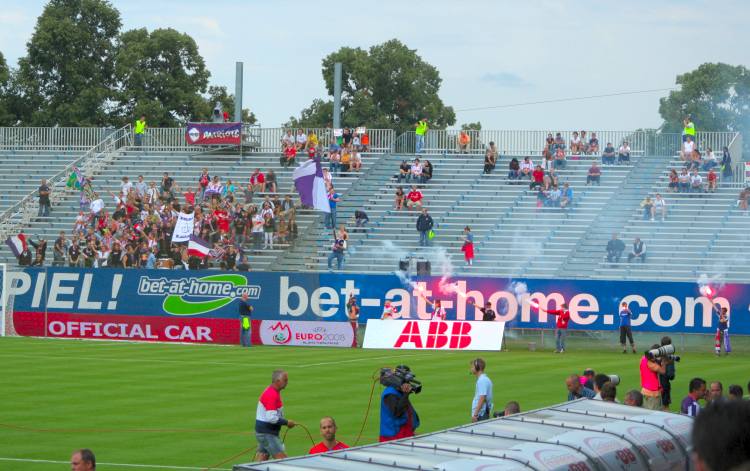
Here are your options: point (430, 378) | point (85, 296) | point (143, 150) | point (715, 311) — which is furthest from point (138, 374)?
point (143, 150)

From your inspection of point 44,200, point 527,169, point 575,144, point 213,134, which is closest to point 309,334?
point 527,169

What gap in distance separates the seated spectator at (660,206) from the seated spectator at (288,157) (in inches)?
729

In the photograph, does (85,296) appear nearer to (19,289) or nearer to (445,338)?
(19,289)

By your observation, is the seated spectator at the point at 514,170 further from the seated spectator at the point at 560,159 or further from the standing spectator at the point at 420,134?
the standing spectator at the point at 420,134

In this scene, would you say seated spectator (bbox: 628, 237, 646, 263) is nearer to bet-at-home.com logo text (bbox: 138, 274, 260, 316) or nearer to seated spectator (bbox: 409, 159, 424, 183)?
seated spectator (bbox: 409, 159, 424, 183)

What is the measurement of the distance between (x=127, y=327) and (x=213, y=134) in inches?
662

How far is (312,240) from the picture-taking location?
5453cm

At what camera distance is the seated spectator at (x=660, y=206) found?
172 feet

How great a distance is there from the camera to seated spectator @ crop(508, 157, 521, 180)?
56.8 meters

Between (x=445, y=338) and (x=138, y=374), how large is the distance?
14469 millimetres

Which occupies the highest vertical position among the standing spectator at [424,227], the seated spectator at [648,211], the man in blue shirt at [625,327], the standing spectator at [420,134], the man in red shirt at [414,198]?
the standing spectator at [420,134]

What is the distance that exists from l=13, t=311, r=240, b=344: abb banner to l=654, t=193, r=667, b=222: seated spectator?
19.5 m

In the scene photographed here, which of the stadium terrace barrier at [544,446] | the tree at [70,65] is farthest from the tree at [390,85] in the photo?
the stadium terrace barrier at [544,446]

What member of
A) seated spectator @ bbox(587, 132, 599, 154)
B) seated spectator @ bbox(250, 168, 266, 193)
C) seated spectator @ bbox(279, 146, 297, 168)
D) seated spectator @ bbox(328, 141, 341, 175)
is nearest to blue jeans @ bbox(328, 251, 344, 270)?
seated spectator @ bbox(250, 168, 266, 193)
